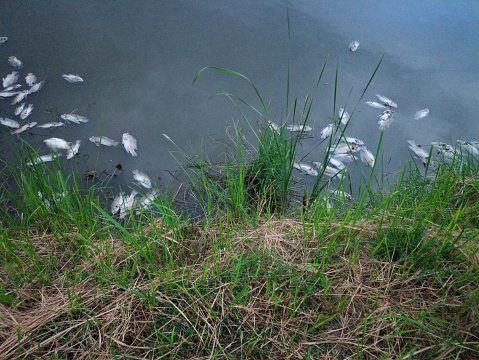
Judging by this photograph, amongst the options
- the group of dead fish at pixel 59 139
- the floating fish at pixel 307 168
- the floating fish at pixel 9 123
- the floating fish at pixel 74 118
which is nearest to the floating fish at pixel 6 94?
the group of dead fish at pixel 59 139

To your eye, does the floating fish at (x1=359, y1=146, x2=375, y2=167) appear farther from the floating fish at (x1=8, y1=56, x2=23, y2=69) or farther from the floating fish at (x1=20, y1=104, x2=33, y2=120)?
the floating fish at (x1=8, y1=56, x2=23, y2=69)

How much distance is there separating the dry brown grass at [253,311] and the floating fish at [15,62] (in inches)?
60.0

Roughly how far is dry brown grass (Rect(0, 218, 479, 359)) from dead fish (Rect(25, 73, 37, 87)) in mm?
1331

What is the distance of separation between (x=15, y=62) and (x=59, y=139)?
2.39 feet

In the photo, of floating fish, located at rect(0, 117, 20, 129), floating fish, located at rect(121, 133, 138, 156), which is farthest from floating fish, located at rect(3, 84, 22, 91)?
floating fish, located at rect(121, 133, 138, 156)

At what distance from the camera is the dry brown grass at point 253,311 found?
1265mm

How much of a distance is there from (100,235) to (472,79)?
2.59 meters

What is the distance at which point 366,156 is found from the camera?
2.32 metres

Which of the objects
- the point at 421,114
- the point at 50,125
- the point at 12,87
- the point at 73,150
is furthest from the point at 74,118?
the point at 421,114

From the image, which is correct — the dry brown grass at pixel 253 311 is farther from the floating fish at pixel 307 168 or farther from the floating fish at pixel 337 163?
the floating fish at pixel 337 163

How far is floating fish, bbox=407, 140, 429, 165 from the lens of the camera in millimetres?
2359

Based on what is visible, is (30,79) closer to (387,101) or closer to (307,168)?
(307,168)

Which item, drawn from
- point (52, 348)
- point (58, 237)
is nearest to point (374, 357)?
point (52, 348)

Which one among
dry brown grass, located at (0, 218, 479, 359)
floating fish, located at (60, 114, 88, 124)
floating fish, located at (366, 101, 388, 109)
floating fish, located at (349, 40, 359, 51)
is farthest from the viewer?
floating fish, located at (349, 40, 359, 51)
